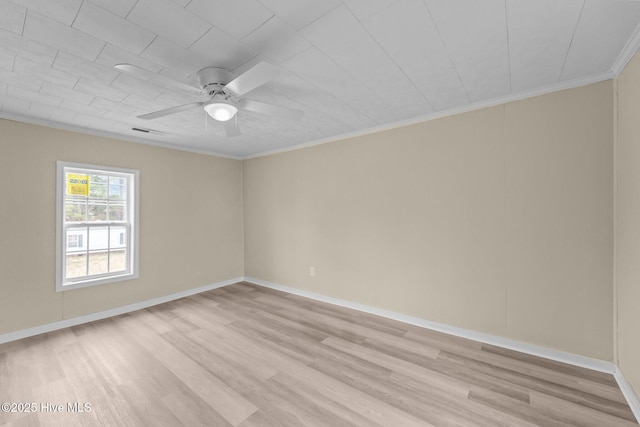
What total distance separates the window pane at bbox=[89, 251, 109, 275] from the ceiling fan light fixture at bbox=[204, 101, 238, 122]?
116 inches

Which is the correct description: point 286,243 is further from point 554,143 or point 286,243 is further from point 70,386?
point 554,143

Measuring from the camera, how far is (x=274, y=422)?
1715 mm

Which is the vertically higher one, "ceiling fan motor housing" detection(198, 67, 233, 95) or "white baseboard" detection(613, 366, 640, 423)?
"ceiling fan motor housing" detection(198, 67, 233, 95)

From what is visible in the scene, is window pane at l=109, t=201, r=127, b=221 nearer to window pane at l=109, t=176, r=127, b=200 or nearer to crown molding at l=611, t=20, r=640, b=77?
window pane at l=109, t=176, r=127, b=200

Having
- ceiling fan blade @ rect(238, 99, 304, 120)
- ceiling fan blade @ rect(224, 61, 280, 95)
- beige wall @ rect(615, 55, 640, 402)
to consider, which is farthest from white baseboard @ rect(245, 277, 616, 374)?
ceiling fan blade @ rect(224, 61, 280, 95)

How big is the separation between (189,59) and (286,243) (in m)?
3.15

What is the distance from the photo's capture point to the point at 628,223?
187 cm

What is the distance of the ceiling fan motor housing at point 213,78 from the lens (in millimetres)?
1899

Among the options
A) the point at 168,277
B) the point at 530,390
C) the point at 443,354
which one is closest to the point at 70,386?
the point at 168,277

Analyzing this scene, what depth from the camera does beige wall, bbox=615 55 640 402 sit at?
1.74 meters

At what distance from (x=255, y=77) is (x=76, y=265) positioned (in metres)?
3.59

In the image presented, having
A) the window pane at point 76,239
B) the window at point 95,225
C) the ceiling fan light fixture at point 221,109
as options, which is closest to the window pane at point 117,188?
the window at point 95,225

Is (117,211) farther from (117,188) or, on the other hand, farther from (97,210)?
(117,188)

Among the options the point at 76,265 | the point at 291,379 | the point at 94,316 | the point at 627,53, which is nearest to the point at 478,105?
the point at 627,53
